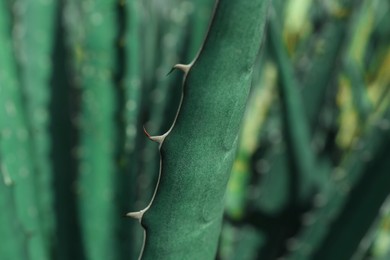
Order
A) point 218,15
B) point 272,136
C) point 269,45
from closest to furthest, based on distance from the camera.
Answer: point 218,15 → point 269,45 → point 272,136

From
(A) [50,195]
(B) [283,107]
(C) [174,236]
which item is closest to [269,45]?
(B) [283,107]

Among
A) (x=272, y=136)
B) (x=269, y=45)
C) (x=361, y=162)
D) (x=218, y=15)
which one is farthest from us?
(x=272, y=136)

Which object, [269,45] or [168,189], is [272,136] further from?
[168,189]

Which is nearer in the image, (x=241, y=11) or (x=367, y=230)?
(x=241, y=11)

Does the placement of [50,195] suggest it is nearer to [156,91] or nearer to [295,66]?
[156,91]

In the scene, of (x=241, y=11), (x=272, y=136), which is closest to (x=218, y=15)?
(x=241, y=11)

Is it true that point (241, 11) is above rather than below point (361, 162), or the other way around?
above
